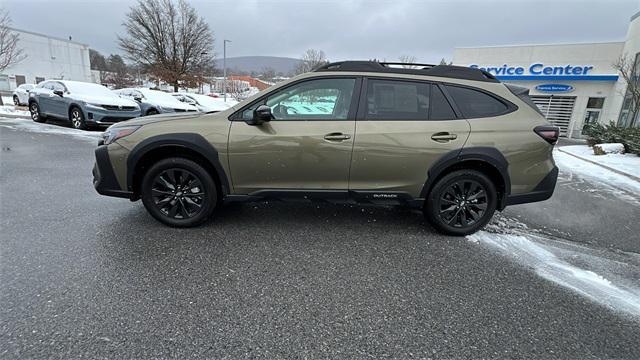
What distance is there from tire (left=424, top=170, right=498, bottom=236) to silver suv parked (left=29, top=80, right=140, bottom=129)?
1043cm

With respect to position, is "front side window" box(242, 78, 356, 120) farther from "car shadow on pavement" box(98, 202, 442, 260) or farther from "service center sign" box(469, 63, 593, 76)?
"service center sign" box(469, 63, 593, 76)

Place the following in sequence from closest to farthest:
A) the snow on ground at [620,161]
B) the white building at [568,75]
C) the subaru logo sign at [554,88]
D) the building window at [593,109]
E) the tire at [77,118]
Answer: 1. the snow on ground at [620,161]
2. the tire at [77,118]
3. the white building at [568,75]
4. the building window at [593,109]
5. the subaru logo sign at [554,88]

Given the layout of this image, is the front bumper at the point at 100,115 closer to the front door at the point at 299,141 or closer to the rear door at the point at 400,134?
the front door at the point at 299,141

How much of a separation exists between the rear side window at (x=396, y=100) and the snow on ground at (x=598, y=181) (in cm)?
475

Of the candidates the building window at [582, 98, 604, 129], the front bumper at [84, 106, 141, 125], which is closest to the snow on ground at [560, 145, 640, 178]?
the front bumper at [84, 106, 141, 125]

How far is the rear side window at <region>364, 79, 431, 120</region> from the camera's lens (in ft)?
11.1

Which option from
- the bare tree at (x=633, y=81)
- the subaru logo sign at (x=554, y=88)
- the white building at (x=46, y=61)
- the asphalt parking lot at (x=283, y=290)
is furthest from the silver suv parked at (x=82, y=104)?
the white building at (x=46, y=61)

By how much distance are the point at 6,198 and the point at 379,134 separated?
15.9 ft

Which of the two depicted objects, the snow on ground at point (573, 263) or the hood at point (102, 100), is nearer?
the snow on ground at point (573, 263)

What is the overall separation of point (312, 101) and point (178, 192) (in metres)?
1.77

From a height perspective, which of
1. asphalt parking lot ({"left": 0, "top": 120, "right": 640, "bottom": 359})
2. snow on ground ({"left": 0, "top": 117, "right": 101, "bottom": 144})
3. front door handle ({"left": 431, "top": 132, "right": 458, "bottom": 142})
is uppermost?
front door handle ({"left": 431, "top": 132, "right": 458, "bottom": 142})

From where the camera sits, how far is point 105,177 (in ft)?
11.3

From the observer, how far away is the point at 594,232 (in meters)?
4.11

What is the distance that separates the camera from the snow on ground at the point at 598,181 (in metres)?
6.03
